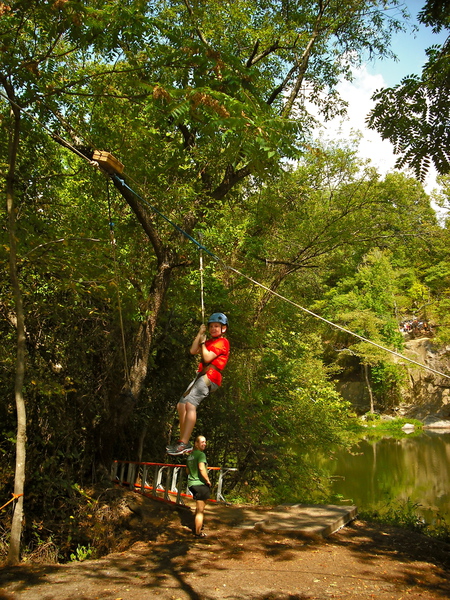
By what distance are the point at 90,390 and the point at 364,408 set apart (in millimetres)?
32441

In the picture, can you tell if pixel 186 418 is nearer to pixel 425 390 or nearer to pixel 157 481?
pixel 157 481

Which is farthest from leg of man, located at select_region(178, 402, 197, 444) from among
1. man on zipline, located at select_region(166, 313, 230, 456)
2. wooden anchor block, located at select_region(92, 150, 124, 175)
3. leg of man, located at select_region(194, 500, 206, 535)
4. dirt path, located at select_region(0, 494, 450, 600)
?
wooden anchor block, located at select_region(92, 150, 124, 175)

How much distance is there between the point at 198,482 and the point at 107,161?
3745mm

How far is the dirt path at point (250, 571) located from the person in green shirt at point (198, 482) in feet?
0.65

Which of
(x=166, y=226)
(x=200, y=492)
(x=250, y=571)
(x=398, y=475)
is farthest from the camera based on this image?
(x=398, y=475)

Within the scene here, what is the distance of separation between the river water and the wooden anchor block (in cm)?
827

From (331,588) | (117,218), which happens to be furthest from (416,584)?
(117,218)

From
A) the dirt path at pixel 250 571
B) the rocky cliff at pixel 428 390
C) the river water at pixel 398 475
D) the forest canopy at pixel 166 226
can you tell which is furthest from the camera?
the rocky cliff at pixel 428 390

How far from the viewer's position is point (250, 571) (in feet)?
14.8

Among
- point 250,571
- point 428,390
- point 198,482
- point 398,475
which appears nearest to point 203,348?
point 198,482

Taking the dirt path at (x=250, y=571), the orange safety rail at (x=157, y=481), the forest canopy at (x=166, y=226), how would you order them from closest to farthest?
the dirt path at (x=250, y=571)
the forest canopy at (x=166, y=226)
the orange safety rail at (x=157, y=481)

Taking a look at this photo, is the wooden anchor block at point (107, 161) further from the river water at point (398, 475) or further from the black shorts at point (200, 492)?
the river water at point (398, 475)

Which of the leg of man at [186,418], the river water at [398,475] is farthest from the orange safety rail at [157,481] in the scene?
the river water at [398,475]

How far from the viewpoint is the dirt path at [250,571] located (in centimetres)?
397
